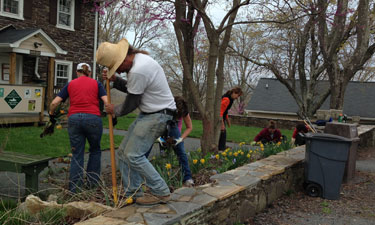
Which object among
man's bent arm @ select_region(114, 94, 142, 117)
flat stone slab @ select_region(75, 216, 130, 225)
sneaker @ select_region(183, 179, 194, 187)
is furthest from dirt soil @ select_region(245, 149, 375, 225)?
man's bent arm @ select_region(114, 94, 142, 117)

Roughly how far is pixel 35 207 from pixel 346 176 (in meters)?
5.59

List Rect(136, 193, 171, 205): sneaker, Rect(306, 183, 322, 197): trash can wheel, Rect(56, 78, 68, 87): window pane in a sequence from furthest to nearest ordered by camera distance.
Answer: Rect(56, 78, 68, 87): window pane
Rect(306, 183, 322, 197): trash can wheel
Rect(136, 193, 171, 205): sneaker

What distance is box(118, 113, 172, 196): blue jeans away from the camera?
344 centimetres

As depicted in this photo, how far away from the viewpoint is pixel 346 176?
6879mm

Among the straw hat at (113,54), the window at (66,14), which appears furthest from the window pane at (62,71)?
the straw hat at (113,54)

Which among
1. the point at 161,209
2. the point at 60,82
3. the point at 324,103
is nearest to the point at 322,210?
the point at 161,209

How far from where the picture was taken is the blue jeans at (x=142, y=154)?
3439 millimetres

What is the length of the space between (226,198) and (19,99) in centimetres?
1037

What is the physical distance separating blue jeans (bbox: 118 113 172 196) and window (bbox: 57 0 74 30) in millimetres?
14920

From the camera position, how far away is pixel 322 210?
17.0 feet

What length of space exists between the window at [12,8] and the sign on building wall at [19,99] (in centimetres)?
410

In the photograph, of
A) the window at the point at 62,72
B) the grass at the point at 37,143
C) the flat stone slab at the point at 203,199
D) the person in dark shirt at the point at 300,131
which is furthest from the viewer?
the window at the point at 62,72

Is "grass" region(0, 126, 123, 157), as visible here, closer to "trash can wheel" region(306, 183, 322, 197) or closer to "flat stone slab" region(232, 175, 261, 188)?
"flat stone slab" region(232, 175, 261, 188)

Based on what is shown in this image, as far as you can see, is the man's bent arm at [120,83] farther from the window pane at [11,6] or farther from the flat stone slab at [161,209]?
the window pane at [11,6]
